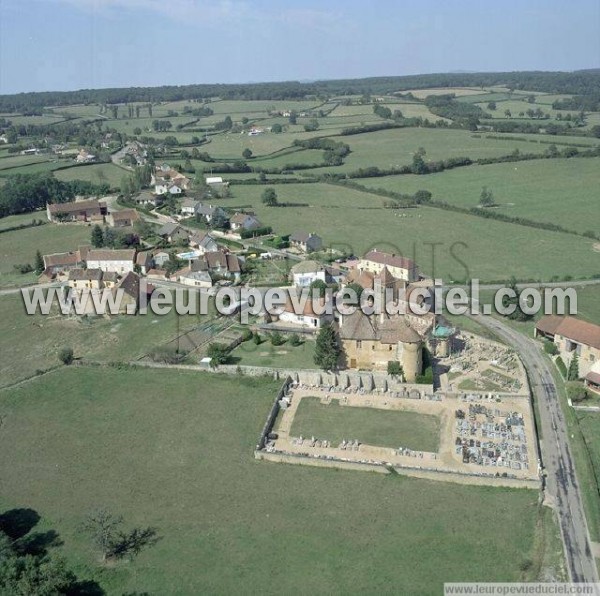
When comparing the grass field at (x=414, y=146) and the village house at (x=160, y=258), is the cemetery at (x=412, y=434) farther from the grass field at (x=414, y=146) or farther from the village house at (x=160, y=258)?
the grass field at (x=414, y=146)

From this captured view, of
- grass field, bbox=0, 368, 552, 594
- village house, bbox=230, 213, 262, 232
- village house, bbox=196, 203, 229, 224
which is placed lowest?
grass field, bbox=0, 368, 552, 594

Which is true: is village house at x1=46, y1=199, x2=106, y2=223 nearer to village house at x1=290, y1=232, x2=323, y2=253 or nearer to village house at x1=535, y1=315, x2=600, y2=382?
village house at x1=290, y1=232, x2=323, y2=253

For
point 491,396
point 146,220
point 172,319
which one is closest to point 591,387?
point 491,396

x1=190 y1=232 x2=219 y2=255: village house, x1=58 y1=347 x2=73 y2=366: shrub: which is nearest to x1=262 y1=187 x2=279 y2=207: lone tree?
x1=190 y1=232 x2=219 y2=255: village house

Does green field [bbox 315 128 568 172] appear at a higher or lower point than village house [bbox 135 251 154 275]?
higher

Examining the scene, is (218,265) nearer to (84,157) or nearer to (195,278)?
(195,278)

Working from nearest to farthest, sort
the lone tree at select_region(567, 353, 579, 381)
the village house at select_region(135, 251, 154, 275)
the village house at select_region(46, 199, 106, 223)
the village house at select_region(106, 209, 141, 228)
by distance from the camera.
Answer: the lone tree at select_region(567, 353, 579, 381) → the village house at select_region(135, 251, 154, 275) → the village house at select_region(106, 209, 141, 228) → the village house at select_region(46, 199, 106, 223)
